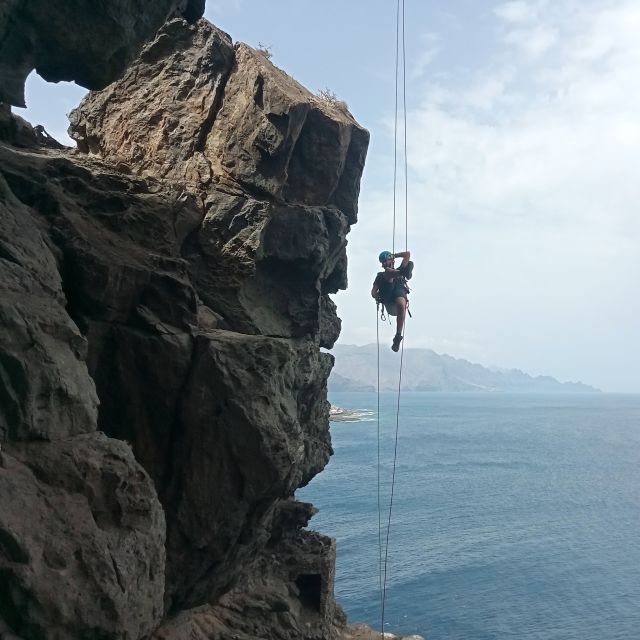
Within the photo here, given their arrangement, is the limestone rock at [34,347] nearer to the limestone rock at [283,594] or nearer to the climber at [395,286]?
the limestone rock at [283,594]

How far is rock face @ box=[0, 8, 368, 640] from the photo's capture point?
26.5ft

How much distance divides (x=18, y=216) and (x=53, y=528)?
17.2 feet

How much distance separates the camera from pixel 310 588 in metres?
20.6

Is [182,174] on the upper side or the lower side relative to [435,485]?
upper

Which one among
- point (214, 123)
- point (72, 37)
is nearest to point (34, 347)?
point (72, 37)

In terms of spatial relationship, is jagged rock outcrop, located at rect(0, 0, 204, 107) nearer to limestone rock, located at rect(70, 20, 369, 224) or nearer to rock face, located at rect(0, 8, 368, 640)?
rock face, located at rect(0, 8, 368, 640)

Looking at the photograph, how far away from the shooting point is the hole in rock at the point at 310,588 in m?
20.4

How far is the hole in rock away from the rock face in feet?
0.22

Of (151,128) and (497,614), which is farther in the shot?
(497,614)

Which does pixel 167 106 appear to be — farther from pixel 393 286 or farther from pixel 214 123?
pixel 393 286

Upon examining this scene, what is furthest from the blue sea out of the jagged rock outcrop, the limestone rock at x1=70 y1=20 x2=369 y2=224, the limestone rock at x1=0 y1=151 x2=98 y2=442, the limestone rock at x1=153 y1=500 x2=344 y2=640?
the jagged rock outcrop

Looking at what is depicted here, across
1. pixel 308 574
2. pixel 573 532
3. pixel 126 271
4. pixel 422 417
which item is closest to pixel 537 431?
pixel 422 417

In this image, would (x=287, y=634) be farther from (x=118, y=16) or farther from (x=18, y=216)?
(x=118, y=16)

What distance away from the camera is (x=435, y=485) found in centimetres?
7231
